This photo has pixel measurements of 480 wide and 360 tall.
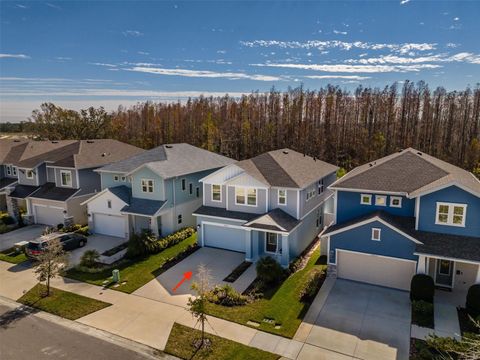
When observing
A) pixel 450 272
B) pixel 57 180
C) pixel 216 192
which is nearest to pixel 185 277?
pixel 216 192

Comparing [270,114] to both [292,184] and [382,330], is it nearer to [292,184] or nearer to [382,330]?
[292,184]

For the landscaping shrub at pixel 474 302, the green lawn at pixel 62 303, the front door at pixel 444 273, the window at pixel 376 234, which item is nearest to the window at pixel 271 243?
the window at pixel 376 234

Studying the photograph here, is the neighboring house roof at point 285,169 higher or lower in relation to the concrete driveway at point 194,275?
higher

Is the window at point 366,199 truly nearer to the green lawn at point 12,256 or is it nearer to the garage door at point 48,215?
the green lawn at point 12,256

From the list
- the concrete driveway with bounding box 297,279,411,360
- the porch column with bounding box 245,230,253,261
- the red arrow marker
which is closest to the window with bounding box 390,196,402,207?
the concrete driveway with bounding box 297,279,411,360

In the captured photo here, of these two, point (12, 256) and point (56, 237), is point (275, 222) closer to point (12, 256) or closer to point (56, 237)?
point (56, 237)

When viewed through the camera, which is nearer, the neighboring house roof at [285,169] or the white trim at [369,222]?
the white trim at [369,222]

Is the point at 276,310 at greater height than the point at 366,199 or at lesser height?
lesser

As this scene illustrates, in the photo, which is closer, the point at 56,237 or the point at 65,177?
the point at 56,237
